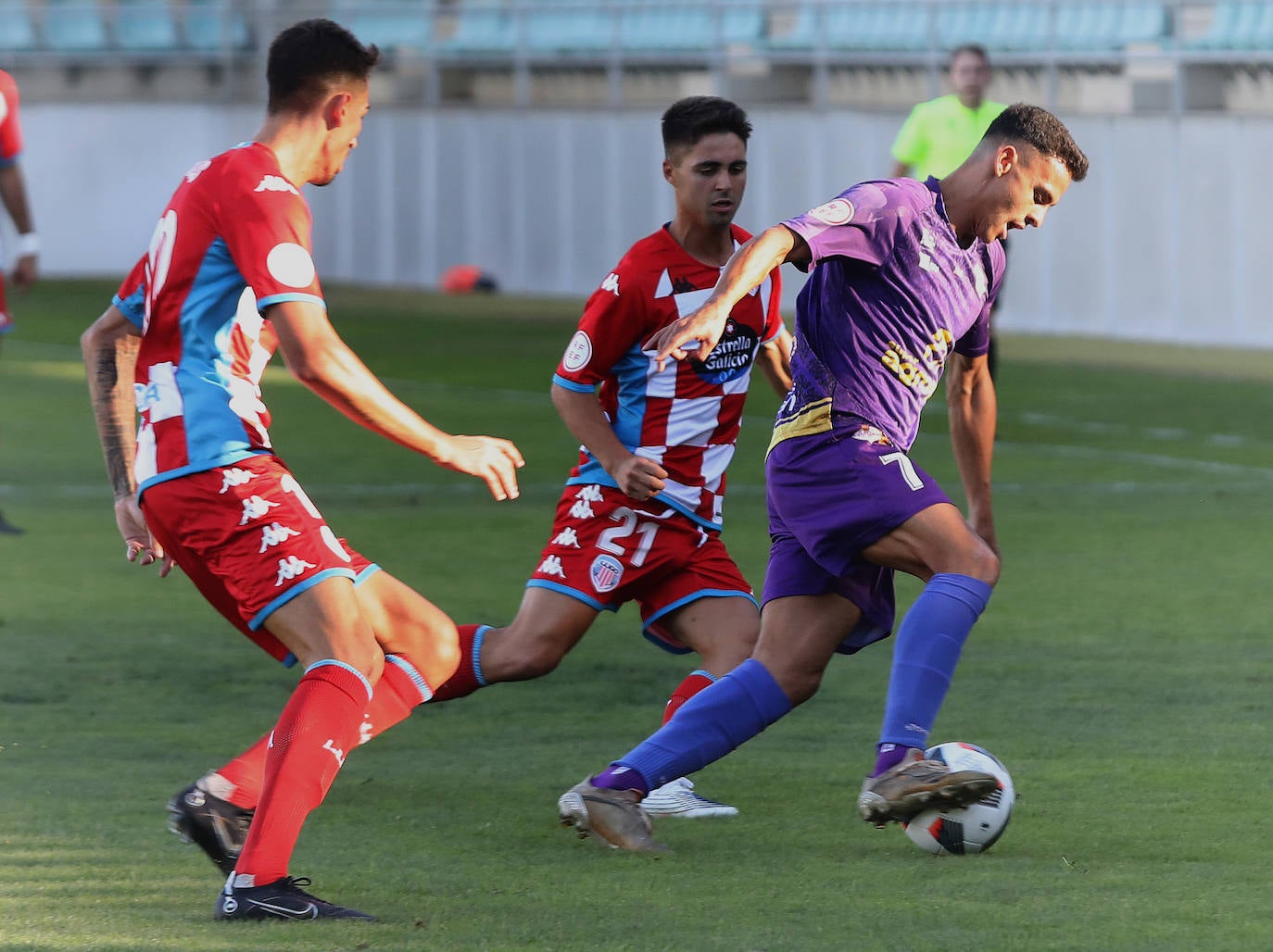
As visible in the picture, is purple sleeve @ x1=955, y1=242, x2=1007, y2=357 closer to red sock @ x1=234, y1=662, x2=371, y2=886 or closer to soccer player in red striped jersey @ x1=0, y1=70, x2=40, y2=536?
red sock @ x1=234, y1=662, x2=371, y2=886

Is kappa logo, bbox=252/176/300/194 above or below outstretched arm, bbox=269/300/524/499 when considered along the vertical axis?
above

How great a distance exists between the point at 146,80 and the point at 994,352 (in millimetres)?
20157

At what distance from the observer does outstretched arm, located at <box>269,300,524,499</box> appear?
399cm

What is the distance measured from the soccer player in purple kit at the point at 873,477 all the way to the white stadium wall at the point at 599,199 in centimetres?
1494

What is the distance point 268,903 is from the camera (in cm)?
406

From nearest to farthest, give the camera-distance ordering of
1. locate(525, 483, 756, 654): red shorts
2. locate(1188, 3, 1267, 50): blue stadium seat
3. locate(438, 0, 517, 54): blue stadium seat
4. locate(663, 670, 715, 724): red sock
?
locate(663, 670, 715, 724): red sock
locate(525, 483, 756, 654): red shorts
locate(1188, 3, 1267, 50): blue stadium seat
locate(438, 0, 517, 54): blue stadium seat

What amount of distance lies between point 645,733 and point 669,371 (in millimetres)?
1235

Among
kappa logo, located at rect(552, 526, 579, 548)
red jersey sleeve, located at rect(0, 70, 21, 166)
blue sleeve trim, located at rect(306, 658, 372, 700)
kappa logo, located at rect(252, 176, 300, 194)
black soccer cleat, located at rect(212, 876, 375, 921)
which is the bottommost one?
black soccer cleat, located at rect(212, 876, 375, 921)

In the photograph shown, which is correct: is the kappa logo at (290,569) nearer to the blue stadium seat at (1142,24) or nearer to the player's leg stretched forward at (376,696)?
the player's leg stretched forward at (376,696)

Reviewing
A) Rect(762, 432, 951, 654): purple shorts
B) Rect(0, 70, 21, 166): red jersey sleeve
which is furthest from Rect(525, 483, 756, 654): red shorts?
Rect(0, 70, 21, 166): red jersey sleeve

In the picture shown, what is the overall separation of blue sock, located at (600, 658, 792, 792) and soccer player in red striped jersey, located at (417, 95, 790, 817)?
0.54 metres

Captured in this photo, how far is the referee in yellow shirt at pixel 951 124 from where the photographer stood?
1385 centimetres

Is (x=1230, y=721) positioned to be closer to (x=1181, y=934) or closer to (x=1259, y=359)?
(x=1181, y=934)

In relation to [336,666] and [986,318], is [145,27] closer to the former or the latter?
[986,318]
